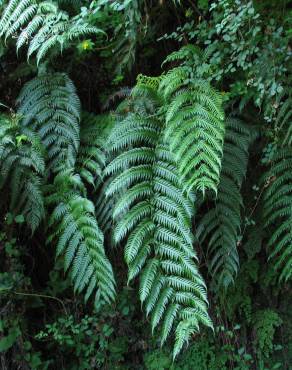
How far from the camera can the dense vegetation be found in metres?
2.62

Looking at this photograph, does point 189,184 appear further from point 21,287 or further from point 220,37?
point 21,287

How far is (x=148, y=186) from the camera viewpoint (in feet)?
8.88

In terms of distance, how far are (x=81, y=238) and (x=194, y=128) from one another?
878 millimetres

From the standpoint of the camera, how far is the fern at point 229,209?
2818 millimetres

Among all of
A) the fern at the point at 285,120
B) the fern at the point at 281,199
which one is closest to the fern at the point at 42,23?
the fern at the point at 285,120

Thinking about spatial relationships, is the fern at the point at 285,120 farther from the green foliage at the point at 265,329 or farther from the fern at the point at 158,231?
the green foliage at the point at 265,329

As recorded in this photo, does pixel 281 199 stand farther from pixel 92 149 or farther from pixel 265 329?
pixel 92 149

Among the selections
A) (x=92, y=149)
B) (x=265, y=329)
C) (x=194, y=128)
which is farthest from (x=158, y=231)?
(x=265, y=329)

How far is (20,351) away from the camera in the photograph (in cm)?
303

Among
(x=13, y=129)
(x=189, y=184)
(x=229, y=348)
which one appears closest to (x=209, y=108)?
(x=189, y=184)

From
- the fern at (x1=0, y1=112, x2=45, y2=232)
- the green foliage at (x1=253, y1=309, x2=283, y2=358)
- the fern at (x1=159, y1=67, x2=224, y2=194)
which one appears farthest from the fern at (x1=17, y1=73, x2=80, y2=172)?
the green foliage at (x1=253, y1=309, x2=283, y2=358)

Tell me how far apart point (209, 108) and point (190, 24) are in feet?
2.25

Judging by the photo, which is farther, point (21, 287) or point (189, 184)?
point (21, 287)

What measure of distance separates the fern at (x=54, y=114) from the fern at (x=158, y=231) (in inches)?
14.0
